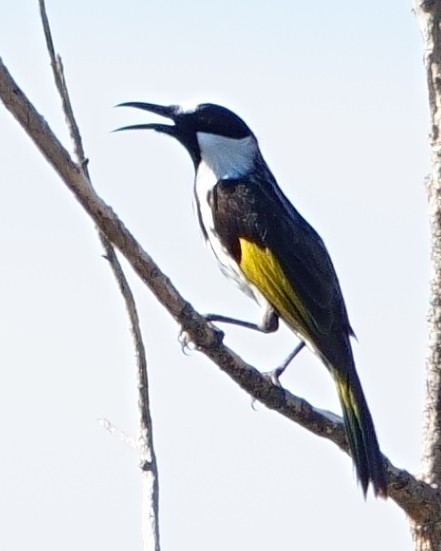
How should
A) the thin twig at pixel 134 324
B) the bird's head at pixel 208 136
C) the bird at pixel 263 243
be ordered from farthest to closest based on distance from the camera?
the bird's head at pixel 208 136
the bird at pixel 263 243
the thin twig at pixel 134 324

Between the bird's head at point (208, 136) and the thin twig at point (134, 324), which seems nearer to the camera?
the thin twig at point (134, 324)

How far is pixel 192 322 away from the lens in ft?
13.5

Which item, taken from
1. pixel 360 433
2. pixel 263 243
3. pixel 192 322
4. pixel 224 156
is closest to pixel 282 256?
pixel 263 243

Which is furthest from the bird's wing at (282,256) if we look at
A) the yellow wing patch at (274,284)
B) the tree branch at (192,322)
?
the tree branch at (192,322)

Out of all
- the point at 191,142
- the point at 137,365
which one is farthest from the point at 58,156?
the point at 191,142

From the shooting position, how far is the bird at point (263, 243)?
5191 millimetres

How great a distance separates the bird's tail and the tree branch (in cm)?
4

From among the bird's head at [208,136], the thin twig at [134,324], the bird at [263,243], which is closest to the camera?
the thin twig at [134,324]

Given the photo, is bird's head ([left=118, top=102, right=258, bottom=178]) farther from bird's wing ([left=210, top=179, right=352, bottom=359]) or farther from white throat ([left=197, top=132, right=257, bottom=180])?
bird's wing ([left=210, top=179, right=352, bottom=359])

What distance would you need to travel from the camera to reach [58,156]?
3617mm

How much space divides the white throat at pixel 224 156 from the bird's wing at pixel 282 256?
125 millimetres

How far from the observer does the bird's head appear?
6.04 meters

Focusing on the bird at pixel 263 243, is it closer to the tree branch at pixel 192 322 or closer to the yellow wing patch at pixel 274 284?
the yellow wing patch at pixel 274 284

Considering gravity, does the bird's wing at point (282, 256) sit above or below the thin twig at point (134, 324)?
above
